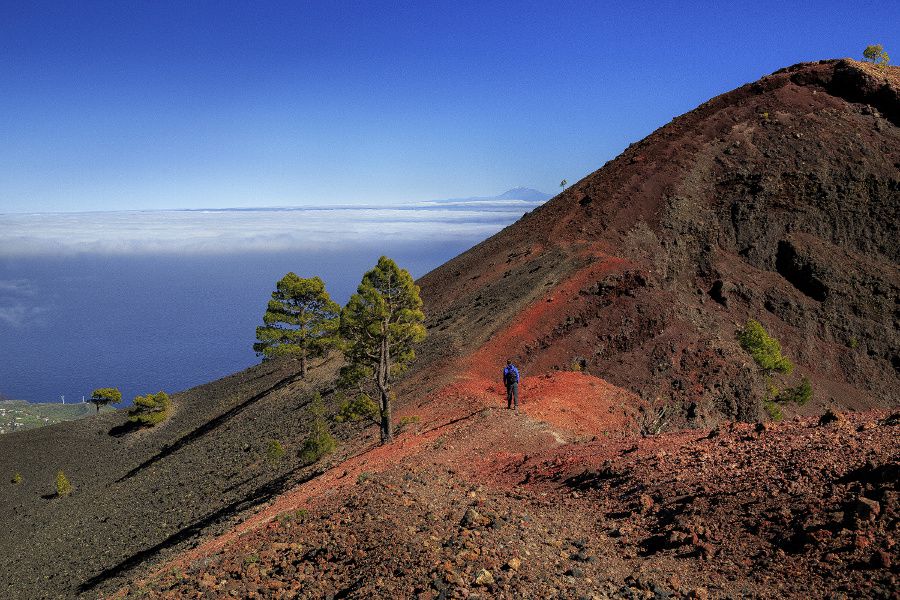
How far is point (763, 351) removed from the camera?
3216cm

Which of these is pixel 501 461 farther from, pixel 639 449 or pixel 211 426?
pixel 211 426

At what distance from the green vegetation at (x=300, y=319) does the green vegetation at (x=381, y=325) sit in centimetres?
2477

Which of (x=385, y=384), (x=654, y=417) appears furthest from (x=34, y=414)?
(x=654, y=417)

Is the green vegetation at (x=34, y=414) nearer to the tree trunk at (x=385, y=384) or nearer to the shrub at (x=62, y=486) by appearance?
the shrub at (x=62, y=486)

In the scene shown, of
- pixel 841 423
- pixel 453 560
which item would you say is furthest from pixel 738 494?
pixel 453 560

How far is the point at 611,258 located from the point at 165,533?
114 ft

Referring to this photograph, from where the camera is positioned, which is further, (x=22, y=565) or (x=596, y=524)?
(x=22, y=565)

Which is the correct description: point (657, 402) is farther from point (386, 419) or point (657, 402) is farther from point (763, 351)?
point (386, 419)

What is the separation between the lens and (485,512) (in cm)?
1333

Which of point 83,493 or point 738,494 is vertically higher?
point 738,494

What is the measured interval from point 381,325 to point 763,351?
882 inches

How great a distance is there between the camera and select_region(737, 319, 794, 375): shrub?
3192cm

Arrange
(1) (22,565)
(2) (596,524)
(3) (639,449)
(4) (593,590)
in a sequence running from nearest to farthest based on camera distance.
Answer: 1. (4) (593,590)
2. (2) (596,524)
3. (3) (639,449)
4. (1) (22,565)

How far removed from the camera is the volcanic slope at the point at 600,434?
10438 millimetres
